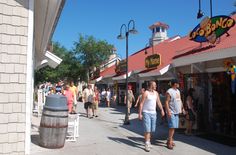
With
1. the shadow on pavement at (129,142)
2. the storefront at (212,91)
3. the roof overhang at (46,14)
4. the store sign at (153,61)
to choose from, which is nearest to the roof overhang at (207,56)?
the storefront at (212,91)

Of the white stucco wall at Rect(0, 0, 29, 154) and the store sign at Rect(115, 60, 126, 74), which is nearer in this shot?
the white stucco wall at Rect(0, 0, 29, 154)

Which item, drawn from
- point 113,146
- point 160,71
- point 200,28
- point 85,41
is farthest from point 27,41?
point 85,41

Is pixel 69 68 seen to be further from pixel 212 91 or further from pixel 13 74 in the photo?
pixel 13 74

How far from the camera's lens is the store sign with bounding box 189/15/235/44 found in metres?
10.3

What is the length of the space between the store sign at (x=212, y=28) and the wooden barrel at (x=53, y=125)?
5525 mm

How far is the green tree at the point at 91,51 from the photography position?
41.2m

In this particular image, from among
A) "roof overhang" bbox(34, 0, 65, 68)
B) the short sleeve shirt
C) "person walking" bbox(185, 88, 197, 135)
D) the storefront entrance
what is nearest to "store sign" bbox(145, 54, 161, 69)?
the storefront entrance

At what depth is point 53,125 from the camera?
8.07 m

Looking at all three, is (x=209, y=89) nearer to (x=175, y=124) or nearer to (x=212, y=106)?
(x=212, y=106)

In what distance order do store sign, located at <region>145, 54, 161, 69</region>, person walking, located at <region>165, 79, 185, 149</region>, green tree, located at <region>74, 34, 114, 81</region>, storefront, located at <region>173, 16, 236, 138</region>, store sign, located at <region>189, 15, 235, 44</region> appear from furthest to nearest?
1. green tree, located at <region>74, 34, 114, 81</region>
2. store sign, located at <region>145, 54, 161, 69</region>
3. storefront, located at <region>173, 16, 236, 138</region>
4. store sign, located at <region>189, 15, 235, 44</region>
5. person walking, located at <region>165, 79, 185, 149</region>

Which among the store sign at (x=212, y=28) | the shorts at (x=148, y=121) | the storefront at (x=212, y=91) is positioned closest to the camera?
the shorts at (x=148, y=121)

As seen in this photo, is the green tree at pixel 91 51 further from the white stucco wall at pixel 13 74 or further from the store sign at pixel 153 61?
the white stucco wall at pixel 13 74

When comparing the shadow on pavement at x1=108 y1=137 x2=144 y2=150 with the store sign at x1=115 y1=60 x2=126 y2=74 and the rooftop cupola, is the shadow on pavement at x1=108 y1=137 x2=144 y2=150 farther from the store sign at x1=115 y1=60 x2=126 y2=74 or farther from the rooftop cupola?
the rooftop cupola

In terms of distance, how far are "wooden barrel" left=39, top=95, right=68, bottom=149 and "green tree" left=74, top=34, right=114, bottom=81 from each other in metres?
33.1
